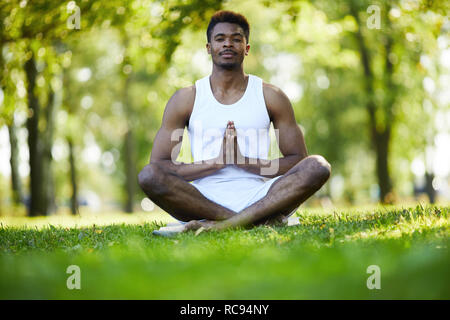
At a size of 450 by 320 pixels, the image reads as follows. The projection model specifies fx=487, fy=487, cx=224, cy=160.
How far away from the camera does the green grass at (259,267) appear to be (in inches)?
101

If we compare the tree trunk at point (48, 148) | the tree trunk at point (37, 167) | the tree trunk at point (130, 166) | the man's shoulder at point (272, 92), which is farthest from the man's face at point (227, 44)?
the tree trunk at point (130, 166)

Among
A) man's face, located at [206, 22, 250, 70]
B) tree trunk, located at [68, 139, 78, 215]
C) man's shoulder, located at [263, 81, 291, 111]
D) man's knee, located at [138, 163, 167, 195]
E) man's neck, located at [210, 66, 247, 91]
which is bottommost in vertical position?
tree trunk, located at [68, 139, 78, 215]

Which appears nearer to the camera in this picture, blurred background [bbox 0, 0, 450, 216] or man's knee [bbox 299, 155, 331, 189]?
man's knee [bbox 299, 155, 331, 189]

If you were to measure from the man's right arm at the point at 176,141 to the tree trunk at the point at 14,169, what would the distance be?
14.7m

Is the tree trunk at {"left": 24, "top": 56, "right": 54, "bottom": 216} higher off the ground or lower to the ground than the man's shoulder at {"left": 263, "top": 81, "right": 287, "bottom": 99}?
lower

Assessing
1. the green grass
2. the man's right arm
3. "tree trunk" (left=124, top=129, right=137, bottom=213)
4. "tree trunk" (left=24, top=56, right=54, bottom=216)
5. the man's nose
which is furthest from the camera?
"tree trunk" (left=124, top=129, right=137, bottom=213)

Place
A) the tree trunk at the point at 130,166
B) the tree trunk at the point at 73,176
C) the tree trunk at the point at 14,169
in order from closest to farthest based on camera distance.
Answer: the tree trunk at the point at 14,169 < the tree trunk at the point at 130,166 < the tree trunk at the point at 73,176

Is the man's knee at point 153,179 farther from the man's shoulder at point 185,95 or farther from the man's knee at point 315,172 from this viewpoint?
the man's knee at point 315,172

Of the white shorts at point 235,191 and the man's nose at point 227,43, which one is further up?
the man's nose at point 227,43

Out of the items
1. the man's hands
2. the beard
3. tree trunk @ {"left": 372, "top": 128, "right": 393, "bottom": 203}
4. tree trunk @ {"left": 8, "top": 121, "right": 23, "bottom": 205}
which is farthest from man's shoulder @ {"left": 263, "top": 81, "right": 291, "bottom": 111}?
tree trunk @ {"left": 8, "top": 121, "right": 23, "bottom": 205}

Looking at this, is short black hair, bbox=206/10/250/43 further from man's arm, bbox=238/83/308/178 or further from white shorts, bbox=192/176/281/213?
white shorts, bbox=192/176/281/213

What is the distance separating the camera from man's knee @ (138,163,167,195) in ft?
17.0

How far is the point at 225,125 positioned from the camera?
5824 millimetres

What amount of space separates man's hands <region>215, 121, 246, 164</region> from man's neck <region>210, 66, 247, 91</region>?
2.29 feet
